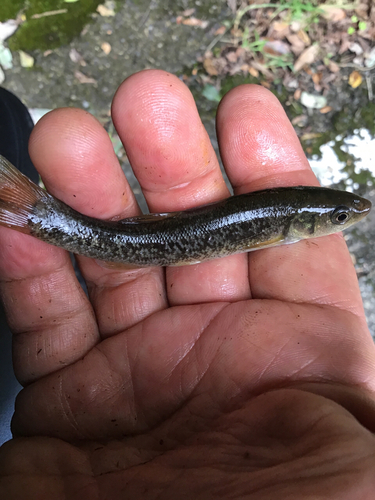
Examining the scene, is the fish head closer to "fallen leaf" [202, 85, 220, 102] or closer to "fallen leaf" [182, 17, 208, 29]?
"fallen leaf" [202, 85, 220, 102]

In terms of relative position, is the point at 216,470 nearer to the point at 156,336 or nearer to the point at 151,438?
the point at 151,438

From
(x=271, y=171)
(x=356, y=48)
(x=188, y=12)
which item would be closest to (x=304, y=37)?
(x=356, y=48)

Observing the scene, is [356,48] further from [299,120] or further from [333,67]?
[299,120]

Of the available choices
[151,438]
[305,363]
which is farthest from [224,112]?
[151,438]

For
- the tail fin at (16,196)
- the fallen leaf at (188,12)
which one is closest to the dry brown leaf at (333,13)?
the fallen leaf at (188,12)

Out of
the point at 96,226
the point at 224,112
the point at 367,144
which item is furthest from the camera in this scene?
the point at 367,144

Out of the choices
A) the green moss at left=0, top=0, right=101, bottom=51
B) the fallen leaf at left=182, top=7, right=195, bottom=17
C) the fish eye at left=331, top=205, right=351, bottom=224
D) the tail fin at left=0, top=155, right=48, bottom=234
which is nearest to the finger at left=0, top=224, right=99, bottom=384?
the tail fin at left=0, top=155, right=48, bottom=234
